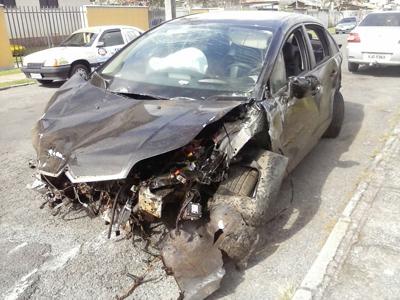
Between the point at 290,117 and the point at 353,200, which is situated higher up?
the point at 290,117

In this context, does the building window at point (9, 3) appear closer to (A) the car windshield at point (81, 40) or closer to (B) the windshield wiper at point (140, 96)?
(A) the car windshield at point (81, 40)

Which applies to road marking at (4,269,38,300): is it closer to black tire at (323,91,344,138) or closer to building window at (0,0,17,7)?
black tire at (323,91,344,138)

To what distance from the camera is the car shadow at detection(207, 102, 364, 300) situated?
10.5 ft

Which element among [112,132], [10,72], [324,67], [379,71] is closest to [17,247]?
[112,132]

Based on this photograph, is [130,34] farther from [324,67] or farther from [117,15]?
[117,15]

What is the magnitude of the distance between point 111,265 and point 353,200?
2445mm

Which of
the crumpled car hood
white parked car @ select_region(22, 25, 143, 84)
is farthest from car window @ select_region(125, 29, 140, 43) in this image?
the crumpled car hood

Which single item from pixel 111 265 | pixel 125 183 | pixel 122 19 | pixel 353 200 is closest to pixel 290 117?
pixel 353 200

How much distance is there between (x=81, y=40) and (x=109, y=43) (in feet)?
2.53

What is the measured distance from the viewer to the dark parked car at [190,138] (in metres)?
2.88

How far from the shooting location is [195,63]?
3959 mm

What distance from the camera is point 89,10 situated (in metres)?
19.7

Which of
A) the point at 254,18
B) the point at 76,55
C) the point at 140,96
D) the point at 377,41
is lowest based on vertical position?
the point at 76,55

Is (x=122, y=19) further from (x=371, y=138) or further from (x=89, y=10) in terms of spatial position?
(x=371, y=138)
